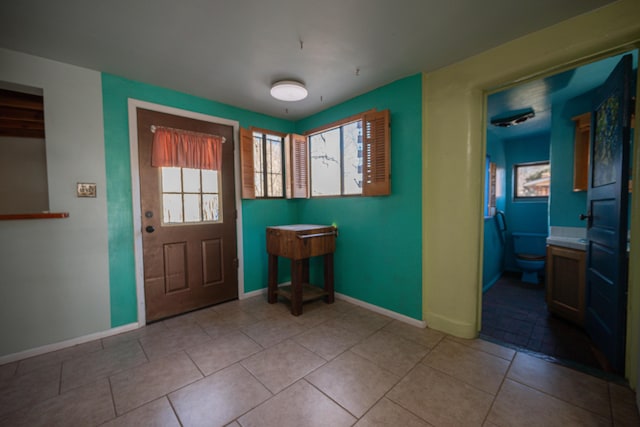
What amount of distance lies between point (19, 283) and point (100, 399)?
→ 4.18 feet

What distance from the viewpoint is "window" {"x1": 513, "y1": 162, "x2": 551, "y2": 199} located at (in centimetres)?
434

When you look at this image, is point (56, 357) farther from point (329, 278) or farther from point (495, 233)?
point (495, 233)

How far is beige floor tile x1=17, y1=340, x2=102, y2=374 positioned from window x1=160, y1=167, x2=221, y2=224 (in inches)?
48.6

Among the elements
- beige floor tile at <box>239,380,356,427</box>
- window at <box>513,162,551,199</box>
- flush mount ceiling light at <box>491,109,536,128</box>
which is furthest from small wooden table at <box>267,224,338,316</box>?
window at <box>513,162,551,199</box>

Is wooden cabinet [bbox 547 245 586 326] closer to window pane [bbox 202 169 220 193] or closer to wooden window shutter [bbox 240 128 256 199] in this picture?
wooden window shutter [bbox 240 128 256 199]

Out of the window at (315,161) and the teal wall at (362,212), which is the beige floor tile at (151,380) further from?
the window at (315,161)

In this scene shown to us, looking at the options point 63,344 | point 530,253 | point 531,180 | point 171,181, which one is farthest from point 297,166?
point 531,180

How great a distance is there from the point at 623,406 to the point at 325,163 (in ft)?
10.7

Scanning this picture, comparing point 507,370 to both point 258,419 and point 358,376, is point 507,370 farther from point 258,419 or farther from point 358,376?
point 258,419

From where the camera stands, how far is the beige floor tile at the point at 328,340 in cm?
205

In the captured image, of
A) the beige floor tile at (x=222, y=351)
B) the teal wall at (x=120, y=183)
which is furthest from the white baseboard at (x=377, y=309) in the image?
the teal wall at (x=120, y=183)

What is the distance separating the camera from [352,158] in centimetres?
313

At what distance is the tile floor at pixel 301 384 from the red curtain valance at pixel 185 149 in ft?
5.74

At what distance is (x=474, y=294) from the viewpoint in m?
2.17
